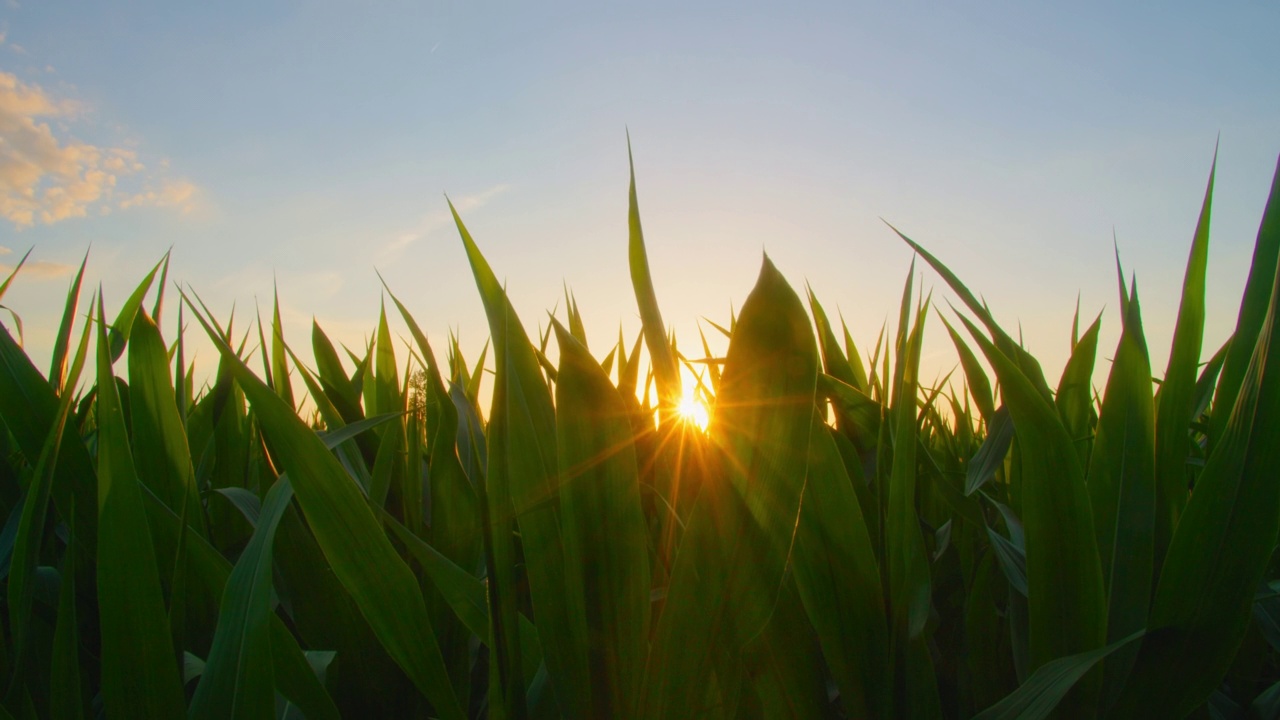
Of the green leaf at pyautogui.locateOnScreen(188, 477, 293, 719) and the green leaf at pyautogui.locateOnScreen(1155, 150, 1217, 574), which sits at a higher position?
the green leaf at pyautogui.locateOnScreen(1155, 150, 1217, 574)

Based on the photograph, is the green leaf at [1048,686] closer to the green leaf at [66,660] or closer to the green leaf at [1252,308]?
the green leaf at [1252,308]

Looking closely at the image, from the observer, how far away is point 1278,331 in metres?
0.27

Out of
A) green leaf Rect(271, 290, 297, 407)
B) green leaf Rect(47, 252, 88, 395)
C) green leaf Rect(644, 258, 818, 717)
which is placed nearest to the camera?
green leaf Rect(644, 258, 818, 717)

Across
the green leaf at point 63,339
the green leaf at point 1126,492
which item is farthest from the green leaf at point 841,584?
the green leaf at point 63,339

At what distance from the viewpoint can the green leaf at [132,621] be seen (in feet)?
0.96

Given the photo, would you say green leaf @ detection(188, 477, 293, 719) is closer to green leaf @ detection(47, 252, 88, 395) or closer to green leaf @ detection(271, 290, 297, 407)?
green leaf @ detection(47, 252, 88, 395)

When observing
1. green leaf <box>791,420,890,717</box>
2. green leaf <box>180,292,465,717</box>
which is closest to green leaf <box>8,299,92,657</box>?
green leaf <box>180,292,465,717</box>

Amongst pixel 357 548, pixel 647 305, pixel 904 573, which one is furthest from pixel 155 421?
pixel 904 573

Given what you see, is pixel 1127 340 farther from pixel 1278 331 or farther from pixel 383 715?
pixel 383 715

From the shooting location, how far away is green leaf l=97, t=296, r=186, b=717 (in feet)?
0.96

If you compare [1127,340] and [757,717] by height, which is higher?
[1127,340]

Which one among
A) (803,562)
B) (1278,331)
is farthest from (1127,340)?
(803,562)

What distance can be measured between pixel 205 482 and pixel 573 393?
564 millimetres

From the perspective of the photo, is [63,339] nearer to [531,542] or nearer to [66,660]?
[66,660]
